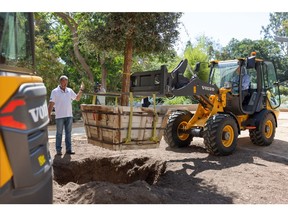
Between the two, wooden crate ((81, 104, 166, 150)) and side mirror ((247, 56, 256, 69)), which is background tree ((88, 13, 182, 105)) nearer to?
side mirror ((247, 56, 256, 69))

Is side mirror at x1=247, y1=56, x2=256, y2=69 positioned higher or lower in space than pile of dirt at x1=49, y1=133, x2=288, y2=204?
higher

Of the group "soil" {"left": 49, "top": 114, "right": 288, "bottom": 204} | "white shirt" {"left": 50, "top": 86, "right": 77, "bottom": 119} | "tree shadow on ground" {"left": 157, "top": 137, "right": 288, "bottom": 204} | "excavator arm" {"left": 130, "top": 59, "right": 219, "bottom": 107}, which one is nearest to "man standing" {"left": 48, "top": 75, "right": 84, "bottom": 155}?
"white shirt" {"left": 50, "top": 86, "right": 77, "bottom": 119}

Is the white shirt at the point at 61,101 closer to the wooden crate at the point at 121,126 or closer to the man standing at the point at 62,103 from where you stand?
the man standing at the point at 62,103

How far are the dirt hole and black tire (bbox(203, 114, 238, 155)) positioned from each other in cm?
139

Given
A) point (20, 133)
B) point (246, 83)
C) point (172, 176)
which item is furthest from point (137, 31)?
point (20, 133)

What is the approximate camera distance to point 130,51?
30.4 feet

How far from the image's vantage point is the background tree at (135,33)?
8.78 m

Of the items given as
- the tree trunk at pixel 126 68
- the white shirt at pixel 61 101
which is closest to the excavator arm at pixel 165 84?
the white shirt at pixel 61 101

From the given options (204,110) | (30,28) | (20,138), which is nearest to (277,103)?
(204,110)

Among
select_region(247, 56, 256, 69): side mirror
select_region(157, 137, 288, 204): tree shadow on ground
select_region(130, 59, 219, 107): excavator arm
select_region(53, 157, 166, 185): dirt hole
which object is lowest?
select_region(53, 157, 166, 185): dirt hole

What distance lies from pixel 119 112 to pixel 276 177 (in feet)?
10.1

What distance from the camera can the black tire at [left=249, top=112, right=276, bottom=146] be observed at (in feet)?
29.7

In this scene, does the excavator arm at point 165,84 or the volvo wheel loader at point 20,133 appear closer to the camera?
the volvo wheel loader at point 20,133

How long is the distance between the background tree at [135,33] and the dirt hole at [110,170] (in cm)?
249
